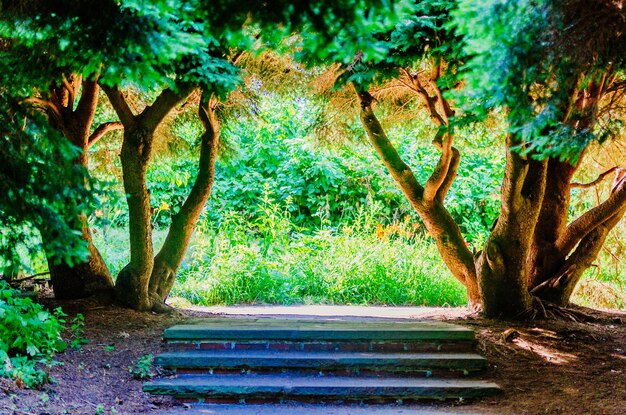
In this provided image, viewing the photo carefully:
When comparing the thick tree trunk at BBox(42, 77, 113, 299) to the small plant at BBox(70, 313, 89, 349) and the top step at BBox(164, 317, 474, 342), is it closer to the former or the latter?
the small plant at BBox(70, 313, 89, 349)

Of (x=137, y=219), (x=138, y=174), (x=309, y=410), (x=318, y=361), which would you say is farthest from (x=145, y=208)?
(x=309, y=410)

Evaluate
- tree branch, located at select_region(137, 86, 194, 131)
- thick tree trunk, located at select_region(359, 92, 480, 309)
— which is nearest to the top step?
thick tree trunk, located at select_region(359, 92, 480, 309)

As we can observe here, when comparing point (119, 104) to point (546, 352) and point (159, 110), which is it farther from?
point (546, 352)

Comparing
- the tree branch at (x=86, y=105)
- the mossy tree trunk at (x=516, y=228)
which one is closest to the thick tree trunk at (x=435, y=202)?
the mossy tree trunk at (x=516, y=228)

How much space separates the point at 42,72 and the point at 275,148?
341 inches

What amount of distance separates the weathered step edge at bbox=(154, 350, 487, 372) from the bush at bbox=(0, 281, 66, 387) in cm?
93

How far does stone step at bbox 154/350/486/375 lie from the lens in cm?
581

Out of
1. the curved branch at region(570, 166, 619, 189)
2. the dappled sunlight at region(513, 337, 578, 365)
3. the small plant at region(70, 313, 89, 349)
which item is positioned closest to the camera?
the small plant at region(70, 313, 89, 349)

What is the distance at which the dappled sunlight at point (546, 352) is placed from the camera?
6.10 m

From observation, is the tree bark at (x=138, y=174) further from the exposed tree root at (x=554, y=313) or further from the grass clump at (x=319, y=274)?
the exposed tree root at (x=554, y=313)

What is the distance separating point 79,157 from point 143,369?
107 inches

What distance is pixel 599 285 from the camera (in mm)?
9461

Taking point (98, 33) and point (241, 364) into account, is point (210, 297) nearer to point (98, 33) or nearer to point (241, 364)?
point (241, 364)

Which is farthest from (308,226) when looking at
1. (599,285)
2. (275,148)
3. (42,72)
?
(42,72)
